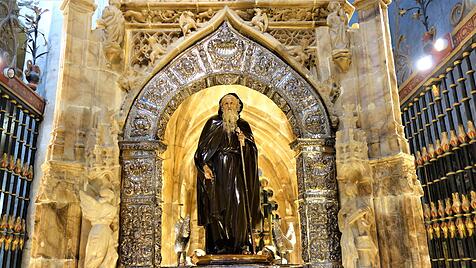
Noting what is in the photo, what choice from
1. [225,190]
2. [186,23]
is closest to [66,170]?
[225,190]

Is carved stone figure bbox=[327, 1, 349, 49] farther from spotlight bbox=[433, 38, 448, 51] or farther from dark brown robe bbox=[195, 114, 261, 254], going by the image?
dark brown robe bbox=[195, 114, 261, 254]

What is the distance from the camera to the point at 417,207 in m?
6.59

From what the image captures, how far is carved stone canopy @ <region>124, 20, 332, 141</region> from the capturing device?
750 centimetres

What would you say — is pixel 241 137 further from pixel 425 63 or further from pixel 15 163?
pixel 15 163

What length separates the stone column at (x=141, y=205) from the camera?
6.89 meters

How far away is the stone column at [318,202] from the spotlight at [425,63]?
2.68 meters

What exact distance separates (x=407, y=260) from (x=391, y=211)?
26.7 inches

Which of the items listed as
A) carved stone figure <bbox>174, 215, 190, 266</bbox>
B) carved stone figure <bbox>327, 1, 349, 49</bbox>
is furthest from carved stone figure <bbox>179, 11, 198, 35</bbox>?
carved stone figure <bbox>174, 215, 190, 266</bbox>

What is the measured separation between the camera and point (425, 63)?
8.76 metres

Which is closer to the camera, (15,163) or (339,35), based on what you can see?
(339,35)

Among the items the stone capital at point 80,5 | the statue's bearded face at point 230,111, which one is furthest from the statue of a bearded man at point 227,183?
the stone capital at point 80,5

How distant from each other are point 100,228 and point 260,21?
13.6 feet

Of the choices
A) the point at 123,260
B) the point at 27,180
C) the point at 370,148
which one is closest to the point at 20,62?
the point at 27,180

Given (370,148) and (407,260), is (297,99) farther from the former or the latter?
(407,260)
